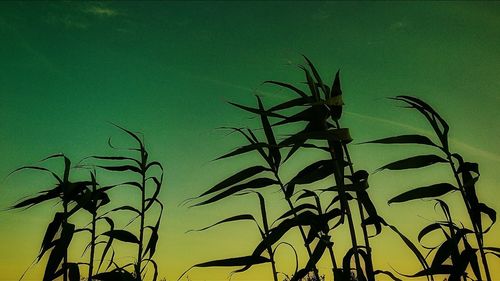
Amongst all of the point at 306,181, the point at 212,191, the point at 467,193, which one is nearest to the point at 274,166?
the point at 306,181

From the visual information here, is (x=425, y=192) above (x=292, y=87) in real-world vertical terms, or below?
below

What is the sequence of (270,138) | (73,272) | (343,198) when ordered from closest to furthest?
(343,198)
(270,138)
(73,272)

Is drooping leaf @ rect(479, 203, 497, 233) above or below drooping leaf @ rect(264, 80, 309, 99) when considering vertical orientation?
below

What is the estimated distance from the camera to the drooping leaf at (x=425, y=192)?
6.84ft

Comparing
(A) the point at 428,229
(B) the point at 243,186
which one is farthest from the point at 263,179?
(A) the point at 428,229

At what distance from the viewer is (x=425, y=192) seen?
2193 mm

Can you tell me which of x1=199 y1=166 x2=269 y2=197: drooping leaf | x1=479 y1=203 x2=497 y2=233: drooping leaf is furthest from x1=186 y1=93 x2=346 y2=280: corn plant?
x1=479 y1=203 x2=497 y2=233: drooping leaf

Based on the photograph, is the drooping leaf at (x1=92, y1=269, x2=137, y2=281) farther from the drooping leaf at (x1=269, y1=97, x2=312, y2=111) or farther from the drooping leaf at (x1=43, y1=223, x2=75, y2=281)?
the drooping leaf at (x1=269, y1=97, x2=312, y2=111)

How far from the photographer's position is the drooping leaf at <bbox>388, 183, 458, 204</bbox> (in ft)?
6.84

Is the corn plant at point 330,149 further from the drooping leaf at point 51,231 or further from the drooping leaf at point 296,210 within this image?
the drooping leaf at point 51,231

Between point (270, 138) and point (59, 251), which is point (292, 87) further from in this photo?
point (59, 251)

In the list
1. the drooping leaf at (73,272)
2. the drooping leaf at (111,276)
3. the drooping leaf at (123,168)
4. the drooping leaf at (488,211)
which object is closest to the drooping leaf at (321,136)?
the drooping leaf at (488,211)

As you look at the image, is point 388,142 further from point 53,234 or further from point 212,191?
point 53,234

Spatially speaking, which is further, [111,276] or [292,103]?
[111,276]
